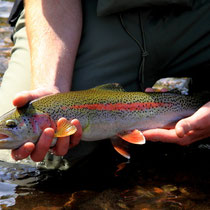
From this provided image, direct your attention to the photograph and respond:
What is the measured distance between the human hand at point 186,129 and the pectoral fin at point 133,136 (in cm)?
6

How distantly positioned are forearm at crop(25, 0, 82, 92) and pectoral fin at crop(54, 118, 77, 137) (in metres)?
0.46

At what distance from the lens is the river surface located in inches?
103

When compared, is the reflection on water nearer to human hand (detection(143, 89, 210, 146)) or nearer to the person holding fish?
human hand (detection(143, 89, 210, 146))

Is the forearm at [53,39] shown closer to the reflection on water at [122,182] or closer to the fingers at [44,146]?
the fingers at [44,146]

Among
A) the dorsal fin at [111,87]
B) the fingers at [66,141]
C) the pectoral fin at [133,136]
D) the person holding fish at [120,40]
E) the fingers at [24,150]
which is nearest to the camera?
the fingers at [24,150]

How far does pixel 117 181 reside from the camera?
Result: 115 inches

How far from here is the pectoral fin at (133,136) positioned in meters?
2.72

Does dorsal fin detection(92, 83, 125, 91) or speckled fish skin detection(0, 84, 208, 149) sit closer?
speckled fish skin detection(0, 84, 208, 149)

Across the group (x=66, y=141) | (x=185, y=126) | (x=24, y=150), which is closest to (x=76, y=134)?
(x=66, y=141)

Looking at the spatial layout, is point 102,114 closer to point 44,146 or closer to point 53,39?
point 44,146

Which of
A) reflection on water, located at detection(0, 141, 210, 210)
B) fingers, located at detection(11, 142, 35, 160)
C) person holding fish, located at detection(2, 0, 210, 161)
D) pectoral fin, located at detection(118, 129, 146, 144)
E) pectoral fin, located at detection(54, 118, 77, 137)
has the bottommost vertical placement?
reflection on water, located at detection(0, 141, 210, 210)

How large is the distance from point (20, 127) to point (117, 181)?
0.85 m

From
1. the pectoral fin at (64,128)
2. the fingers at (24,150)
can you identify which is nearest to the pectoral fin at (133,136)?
the pectoral fin at (64,128)

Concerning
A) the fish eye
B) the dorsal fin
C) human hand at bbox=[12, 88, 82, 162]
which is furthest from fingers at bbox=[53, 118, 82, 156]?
the dorsal fin
